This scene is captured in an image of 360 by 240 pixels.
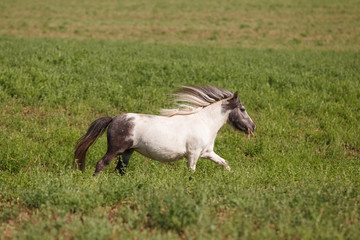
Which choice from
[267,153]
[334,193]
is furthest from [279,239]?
[267,153]

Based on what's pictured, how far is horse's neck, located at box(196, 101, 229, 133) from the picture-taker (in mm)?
6883

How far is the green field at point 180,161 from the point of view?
4.40 meters

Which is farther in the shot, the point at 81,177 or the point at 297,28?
the point at 297,28

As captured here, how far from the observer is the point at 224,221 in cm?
450

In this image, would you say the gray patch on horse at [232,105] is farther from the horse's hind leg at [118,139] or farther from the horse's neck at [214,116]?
the horse's hind leg at [118,139]

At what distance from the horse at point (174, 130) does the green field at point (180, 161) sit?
317 mm

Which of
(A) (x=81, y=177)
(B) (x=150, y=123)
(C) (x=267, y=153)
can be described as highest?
(B) (x=150, y=123)

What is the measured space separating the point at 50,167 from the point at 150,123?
2411 millimetres

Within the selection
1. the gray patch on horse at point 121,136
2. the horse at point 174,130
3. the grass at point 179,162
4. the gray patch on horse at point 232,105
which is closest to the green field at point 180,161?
the grass at point 179,162

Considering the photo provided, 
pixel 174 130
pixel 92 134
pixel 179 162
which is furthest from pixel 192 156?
pixel 92 134

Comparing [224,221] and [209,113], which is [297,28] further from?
[224,221]

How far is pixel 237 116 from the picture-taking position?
7.02m

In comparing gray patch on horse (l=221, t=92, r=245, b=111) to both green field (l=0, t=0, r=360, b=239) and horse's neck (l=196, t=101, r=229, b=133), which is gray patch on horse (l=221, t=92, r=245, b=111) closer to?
horse's neck (l=196, t=101, r=229, b=133)

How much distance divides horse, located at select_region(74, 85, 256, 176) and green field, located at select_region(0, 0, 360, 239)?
1.04ft
